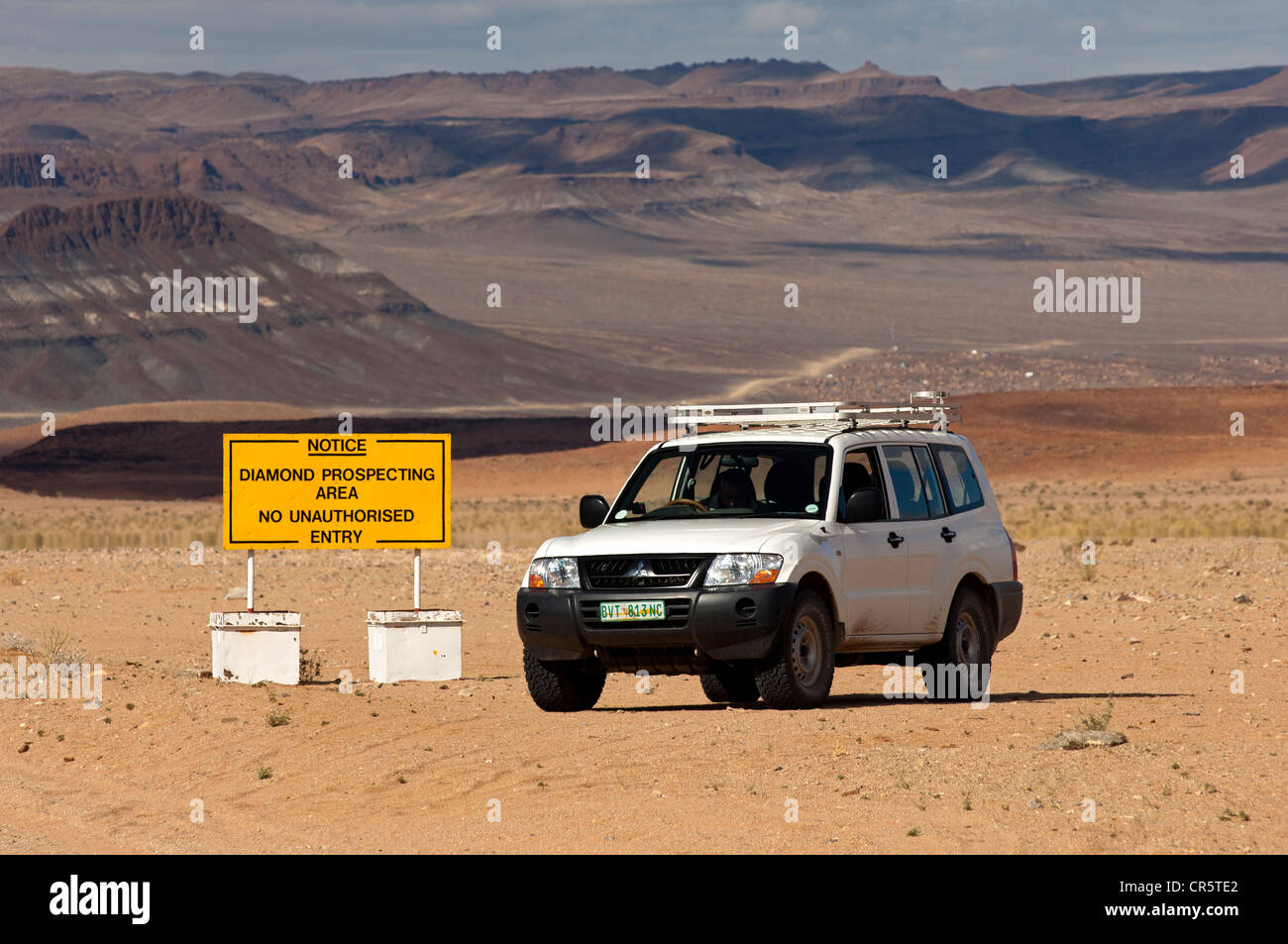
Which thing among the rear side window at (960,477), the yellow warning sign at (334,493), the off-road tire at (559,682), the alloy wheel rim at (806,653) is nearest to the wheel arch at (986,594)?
the rear side window at (960,477)

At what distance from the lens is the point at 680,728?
1144cm

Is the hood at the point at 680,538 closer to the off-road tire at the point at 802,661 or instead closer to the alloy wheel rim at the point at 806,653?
the off-road tire at the point at 802,661

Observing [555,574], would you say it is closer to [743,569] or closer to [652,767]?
[743,569]

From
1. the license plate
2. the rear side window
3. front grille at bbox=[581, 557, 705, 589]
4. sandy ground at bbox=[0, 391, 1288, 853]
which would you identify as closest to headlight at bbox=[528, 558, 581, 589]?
front grille at bbox=[581, 557, 705, 589]

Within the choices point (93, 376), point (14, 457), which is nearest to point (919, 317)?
point (93, 376)

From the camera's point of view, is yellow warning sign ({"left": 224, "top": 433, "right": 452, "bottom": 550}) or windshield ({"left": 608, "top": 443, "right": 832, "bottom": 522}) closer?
windshield ({"left": 608, "top": 443, "right": 832, "bottom": 522})

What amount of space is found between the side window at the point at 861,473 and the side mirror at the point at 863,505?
25 centimetres

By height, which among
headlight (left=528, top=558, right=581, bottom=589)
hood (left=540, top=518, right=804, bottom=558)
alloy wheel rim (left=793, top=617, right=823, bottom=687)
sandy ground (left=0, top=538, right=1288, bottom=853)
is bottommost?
sandy ground (left=0, top=538, right=1288, bottom=853)

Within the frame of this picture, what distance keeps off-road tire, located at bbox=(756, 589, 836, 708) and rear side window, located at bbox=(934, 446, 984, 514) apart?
2.27 m

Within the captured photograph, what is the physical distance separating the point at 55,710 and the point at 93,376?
11140cm

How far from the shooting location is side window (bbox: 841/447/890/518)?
41.5ft

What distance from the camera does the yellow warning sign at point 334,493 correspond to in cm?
1577

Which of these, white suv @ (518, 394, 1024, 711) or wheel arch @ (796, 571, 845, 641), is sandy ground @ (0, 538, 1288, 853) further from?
wheel arch @ (796, 571, 845, 641)

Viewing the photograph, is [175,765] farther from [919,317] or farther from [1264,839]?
[919,317]
